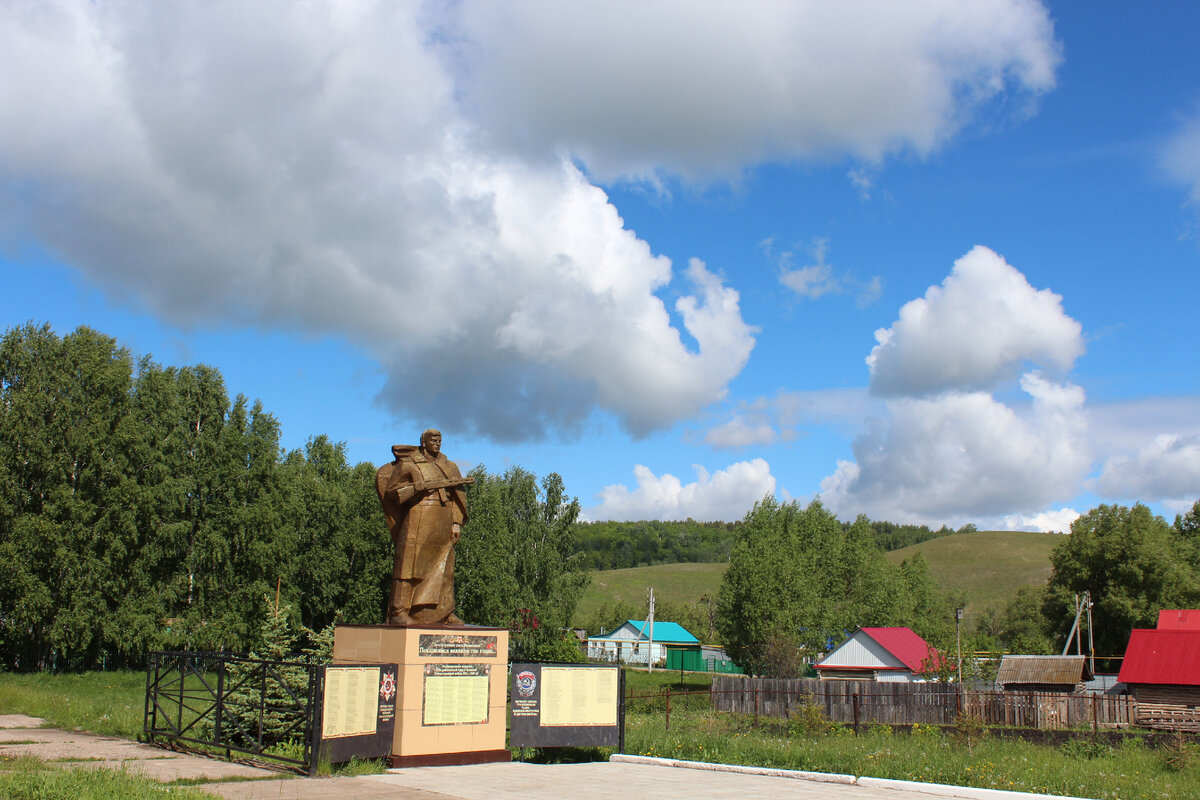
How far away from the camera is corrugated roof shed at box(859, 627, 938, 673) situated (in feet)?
142

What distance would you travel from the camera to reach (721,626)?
43312 millimetres

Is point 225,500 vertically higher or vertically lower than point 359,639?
higher

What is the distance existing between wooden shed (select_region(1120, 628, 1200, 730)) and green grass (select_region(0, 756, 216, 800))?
31.4 m

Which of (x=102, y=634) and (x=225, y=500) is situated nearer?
(x=102, y=634)

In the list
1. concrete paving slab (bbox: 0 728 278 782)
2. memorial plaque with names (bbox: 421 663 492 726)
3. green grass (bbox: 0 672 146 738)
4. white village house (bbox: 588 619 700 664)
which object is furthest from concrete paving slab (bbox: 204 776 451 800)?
white village house (bbox: 588 619 700 664)

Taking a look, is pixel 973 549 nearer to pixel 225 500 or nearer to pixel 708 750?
pixel 225 500

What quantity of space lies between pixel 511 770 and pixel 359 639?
Result: 3022 millimetres

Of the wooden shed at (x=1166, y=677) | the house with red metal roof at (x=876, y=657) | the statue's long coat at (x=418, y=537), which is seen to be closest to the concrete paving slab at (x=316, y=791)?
the statue's long coat at (x=418, y=537)

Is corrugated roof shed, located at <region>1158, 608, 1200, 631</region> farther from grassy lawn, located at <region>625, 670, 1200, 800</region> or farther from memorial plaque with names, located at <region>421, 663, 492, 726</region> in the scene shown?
memorial plaque with names, located at <region>421, 663, 492, 726</region>

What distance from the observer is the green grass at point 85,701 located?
15359 mm

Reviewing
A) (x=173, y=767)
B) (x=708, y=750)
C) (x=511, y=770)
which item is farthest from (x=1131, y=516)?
(x=173, y=767)

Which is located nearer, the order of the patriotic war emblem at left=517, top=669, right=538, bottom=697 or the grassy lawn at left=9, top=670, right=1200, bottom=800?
the grassy lawn at left=9, top=670, right=1200, bottom=800

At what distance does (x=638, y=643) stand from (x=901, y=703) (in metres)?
49.4

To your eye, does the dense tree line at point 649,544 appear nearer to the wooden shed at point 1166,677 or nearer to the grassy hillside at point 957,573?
the grassy hillside at point 957,573
